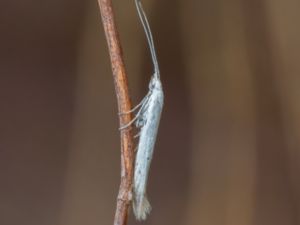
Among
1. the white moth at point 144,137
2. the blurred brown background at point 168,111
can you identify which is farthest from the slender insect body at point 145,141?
the blurred brown background at point 168,111

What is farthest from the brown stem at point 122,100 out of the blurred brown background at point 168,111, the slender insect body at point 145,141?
the blurred brown background at point 168,111

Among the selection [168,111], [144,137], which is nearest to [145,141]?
[144,137]

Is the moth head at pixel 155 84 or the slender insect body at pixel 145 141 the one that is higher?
the moth head at pixel 155 84

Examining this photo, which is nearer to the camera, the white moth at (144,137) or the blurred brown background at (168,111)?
the white moth at (144,137)

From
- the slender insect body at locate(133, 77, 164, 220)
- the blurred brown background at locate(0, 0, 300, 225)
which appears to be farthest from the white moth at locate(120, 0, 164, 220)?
the blurred brown background at locate(0, 0, 300, 225)

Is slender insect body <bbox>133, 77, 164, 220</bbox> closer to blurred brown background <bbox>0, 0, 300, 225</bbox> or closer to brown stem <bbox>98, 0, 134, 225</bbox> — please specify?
brown stem <bbox>98, 0, 134, 225</bbox>

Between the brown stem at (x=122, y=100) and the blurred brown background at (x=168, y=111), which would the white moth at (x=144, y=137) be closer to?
the brown stem at (x=122, y=100)
